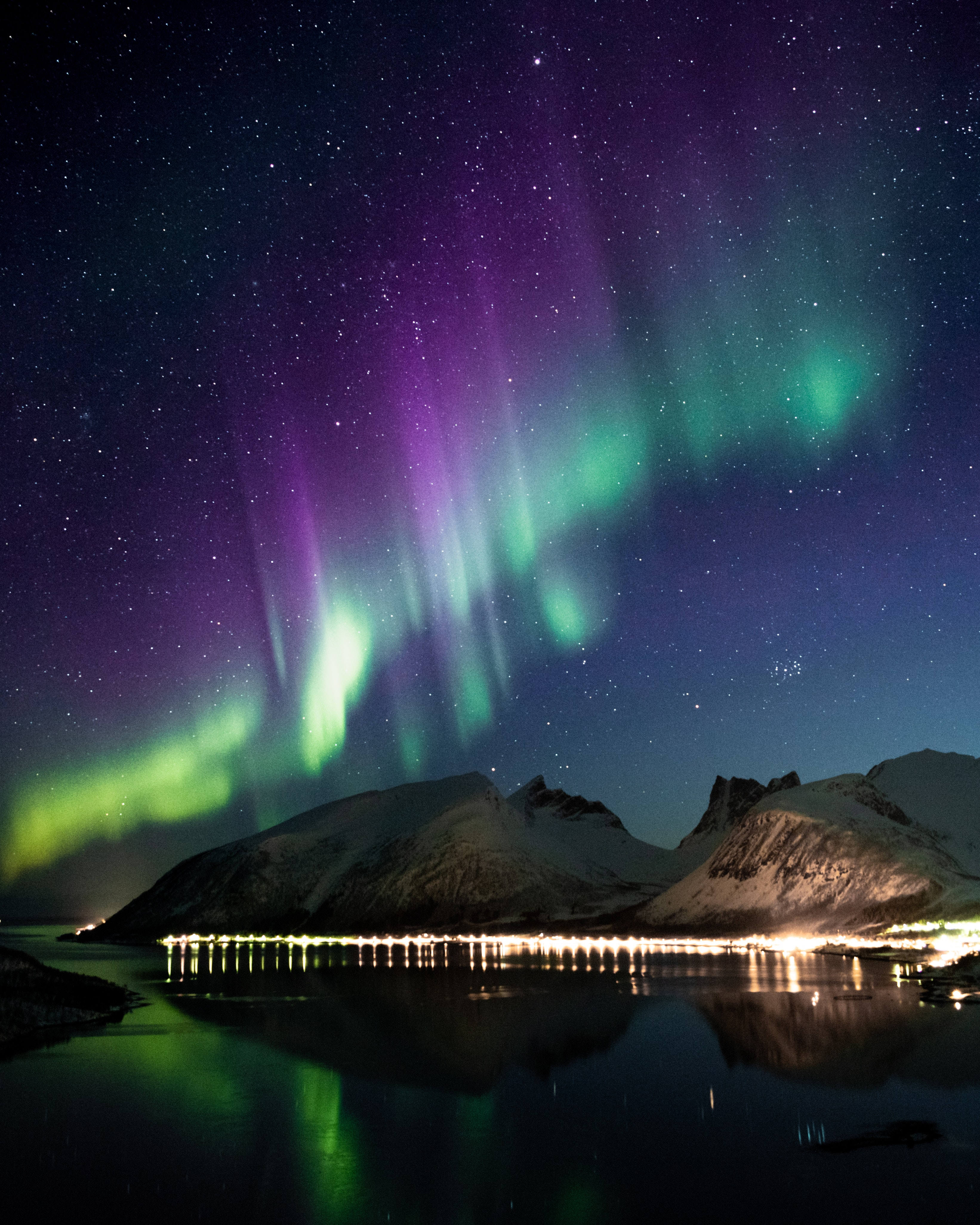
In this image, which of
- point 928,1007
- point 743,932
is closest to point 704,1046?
point 928,1007

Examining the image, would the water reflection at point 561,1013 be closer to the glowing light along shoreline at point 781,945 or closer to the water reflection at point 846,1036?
the water reflection at point 846,1036

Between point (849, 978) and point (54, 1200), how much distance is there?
71.5 m

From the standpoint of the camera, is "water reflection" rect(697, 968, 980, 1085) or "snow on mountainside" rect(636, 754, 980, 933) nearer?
"water reflection" rect(697, 968, 980, 1085)

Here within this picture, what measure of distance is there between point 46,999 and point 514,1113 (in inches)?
1720

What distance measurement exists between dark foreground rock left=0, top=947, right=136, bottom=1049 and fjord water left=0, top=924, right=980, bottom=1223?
3.62m

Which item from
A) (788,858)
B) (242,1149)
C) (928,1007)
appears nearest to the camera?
(242,1149)

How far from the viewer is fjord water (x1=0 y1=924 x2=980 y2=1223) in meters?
26.1

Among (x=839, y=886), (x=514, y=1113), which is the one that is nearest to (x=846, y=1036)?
(x=514, y=1113)

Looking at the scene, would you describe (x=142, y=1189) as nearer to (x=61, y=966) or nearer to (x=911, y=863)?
(x=61, y=966)

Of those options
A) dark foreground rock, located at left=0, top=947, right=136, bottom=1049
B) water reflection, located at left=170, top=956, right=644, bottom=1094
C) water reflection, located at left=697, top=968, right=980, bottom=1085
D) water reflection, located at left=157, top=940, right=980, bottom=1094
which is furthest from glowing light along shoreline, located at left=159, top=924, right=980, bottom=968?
dark foreground rock, located at left=0, top=947, right=136, bottom=1049

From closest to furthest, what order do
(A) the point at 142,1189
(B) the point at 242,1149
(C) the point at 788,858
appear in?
(A) the point at 142,1189, (B) the point at 242,1149, (C) the point at 788,858

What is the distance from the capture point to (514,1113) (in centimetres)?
3619

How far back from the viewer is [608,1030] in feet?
186

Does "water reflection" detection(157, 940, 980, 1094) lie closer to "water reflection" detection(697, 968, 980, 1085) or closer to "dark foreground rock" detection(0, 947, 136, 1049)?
"water reflection" detection(697, 968, 980, 1085)
